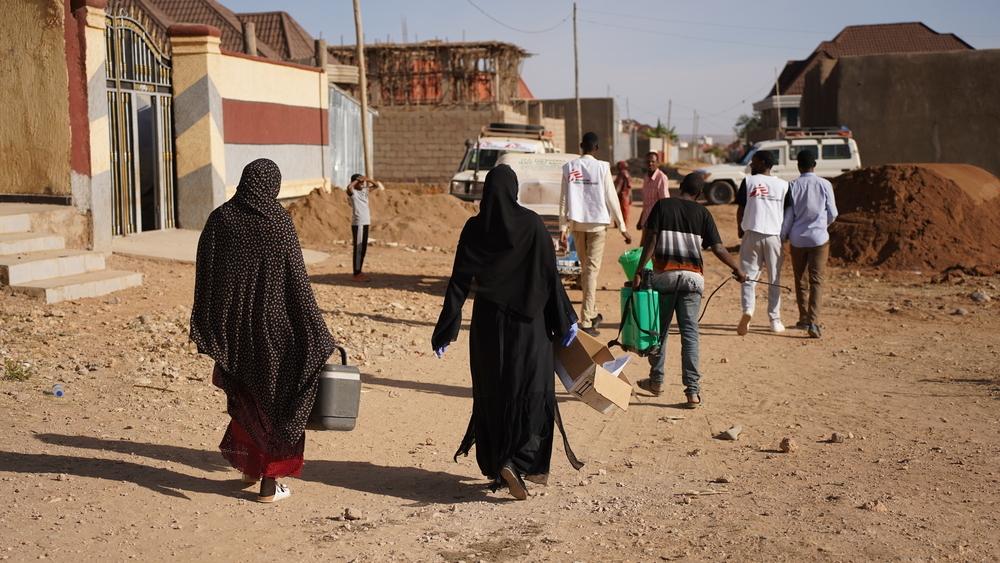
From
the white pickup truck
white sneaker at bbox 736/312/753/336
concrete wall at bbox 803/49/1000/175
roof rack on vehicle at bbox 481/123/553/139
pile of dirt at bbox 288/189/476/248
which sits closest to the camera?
white sneaker at bbox 736/312/753/336

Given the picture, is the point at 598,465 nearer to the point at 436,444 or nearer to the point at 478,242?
the point at 436,444

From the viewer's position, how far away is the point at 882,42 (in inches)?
2058

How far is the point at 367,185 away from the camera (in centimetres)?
1379

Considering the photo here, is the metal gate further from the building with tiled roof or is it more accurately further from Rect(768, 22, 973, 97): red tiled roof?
Rect(768, 22, 973, 97): red tiled roof

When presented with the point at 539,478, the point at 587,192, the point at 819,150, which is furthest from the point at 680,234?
the point at 819,150

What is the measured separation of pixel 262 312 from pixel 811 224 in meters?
6.60

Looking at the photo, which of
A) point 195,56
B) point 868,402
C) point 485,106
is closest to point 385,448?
point 868,402

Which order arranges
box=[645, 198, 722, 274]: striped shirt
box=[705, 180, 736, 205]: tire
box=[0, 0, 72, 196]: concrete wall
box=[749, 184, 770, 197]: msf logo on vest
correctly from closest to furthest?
box=[645, 198, 722, 274]: striped shirt, box=[749, 184, 770, 197]: msf logo on vest, box=[0, 0, 72, 196]: concrete wall, box=[705, 180, 736, 205]: tire

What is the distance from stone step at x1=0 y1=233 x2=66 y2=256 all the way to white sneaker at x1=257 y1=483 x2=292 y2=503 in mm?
6386

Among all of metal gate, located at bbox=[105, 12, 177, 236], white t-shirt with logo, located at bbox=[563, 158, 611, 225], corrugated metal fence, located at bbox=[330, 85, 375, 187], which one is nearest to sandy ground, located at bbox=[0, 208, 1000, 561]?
white t-shirt with logo, located at bbox=[563, 158, 611, 225]

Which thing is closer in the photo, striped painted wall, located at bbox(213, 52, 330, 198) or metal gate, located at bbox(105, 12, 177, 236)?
metal gate, located at bbox(105, 12, 177, 236)

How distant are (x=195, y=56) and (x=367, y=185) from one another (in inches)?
162

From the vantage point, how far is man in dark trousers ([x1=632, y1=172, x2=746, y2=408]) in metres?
7.37

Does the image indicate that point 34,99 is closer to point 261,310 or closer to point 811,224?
point 261,310
